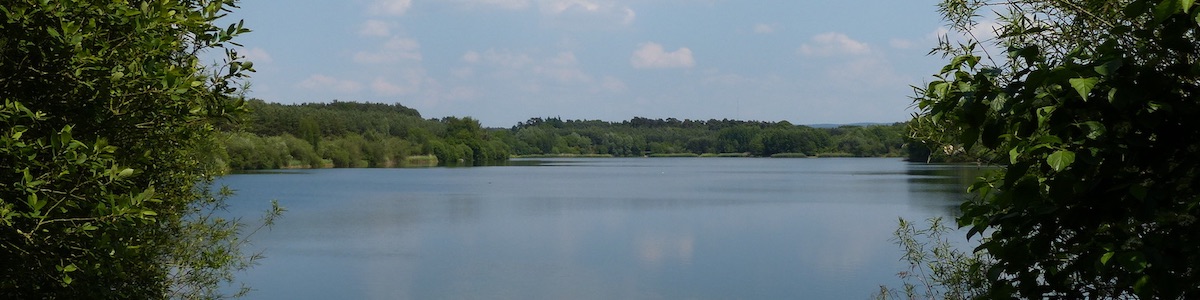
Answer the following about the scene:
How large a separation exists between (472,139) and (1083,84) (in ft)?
353

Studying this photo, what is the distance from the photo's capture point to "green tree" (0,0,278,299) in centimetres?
320

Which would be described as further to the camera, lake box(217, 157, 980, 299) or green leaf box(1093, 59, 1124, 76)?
lake box(217, 157, 980, 299)

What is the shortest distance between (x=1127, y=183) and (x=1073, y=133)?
0.51 feet

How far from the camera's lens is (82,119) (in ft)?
12.2

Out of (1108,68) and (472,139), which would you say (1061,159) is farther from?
(472,139)

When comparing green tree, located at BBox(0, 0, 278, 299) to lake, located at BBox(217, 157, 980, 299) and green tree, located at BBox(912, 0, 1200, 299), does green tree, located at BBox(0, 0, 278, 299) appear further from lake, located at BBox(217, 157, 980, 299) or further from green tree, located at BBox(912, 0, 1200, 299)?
lake, located at BBox(217, 157, 980, 299)

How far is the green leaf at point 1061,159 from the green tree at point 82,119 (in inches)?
108

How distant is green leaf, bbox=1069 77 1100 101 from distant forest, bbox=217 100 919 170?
669 cm

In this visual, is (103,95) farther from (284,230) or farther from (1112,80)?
(284,230)

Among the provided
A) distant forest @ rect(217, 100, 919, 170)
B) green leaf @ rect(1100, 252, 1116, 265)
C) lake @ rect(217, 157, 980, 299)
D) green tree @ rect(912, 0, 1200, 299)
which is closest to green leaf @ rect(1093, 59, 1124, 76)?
green tree @ rect(912, 0, 1200, 299)

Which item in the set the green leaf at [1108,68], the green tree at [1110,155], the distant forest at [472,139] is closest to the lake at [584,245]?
the distant forest at [472,139]

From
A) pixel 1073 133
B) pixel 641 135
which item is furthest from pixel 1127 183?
pixel 641 135

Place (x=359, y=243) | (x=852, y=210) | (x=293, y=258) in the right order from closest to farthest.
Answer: (x=293, y=258)
(x=359, y=243)
(x=852, y=210)

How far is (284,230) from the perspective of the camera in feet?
77.7
